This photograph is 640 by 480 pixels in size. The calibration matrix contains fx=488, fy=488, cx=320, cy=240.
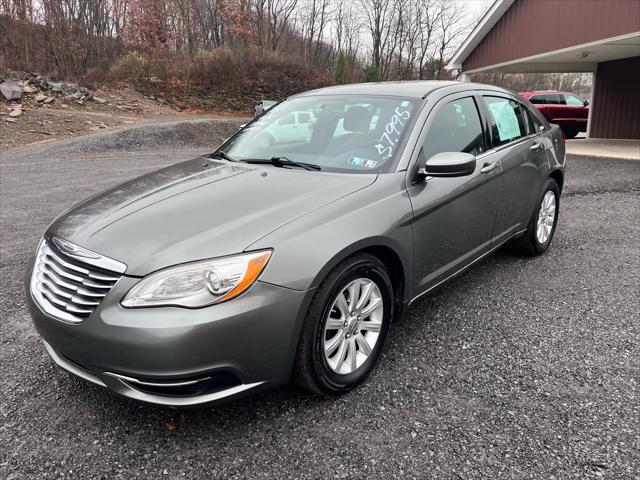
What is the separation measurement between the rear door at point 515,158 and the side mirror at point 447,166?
972 millimetres

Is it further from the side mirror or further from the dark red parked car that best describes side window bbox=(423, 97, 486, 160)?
the dark red parked car

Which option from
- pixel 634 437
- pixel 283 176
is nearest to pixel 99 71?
pixel 283 176

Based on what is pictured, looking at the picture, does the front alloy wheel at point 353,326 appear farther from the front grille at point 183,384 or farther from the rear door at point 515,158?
the rear door at point 515,158

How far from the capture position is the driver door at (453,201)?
288 cm

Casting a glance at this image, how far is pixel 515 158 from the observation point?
12.8 ft

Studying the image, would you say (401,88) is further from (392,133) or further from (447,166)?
(447,166)

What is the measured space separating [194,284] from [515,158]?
9.61 ft

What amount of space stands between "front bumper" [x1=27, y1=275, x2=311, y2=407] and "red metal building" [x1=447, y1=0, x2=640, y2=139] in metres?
12.8

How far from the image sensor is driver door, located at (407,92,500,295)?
114 inches

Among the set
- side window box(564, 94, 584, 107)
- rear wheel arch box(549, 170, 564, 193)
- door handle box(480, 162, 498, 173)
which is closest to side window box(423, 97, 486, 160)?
door handle box(480, 162, 498, 173)

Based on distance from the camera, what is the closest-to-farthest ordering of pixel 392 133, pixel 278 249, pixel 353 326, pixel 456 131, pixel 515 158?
pixel 278 249 → pixel 353 326 → pixel 392 133 → pixel 456 131 → pixel 515 158

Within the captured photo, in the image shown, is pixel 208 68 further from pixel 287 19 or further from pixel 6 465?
pixel 6 465

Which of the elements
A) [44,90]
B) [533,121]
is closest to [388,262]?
[533,121]

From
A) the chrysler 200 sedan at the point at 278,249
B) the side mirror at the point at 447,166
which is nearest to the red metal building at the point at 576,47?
the chrysler 200 sedan at the point at 278,249
